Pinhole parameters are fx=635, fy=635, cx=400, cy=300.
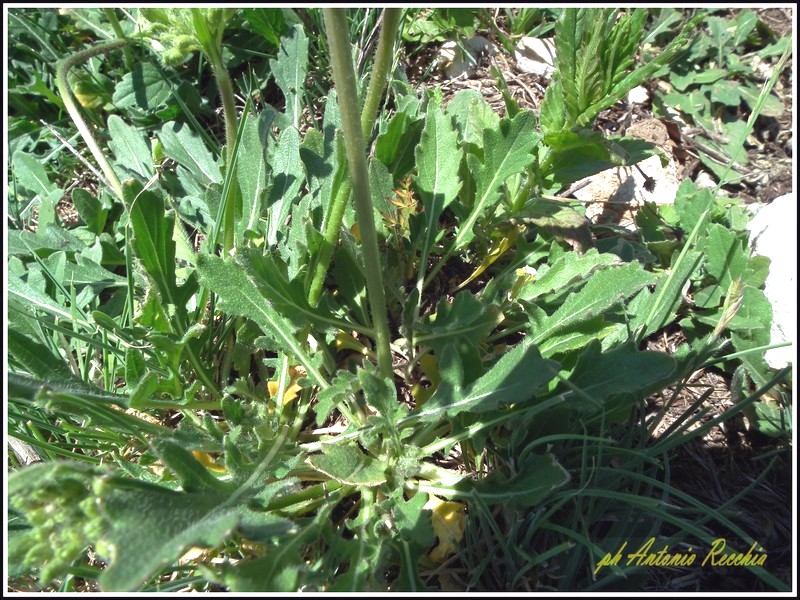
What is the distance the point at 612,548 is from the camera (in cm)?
170

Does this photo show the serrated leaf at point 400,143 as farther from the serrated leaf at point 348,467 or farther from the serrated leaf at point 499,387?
the serrated leaf at point 348,467

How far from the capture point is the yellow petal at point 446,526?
1798 millimetres

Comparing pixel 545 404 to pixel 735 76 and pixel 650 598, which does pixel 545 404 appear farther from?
pixel 735 76

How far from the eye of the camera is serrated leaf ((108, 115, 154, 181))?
2.54m

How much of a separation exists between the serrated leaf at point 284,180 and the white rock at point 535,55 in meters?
1.41

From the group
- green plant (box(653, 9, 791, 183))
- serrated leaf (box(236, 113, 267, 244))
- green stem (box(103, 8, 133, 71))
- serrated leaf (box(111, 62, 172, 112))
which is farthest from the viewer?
green plant (box(653, 9, 791, 183))

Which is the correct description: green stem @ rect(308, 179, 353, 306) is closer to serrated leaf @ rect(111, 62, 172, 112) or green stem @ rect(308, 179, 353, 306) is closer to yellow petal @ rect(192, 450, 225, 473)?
yellow petal @ rect(192, 450, 225, 473)

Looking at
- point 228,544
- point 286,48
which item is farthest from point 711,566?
point 286,48

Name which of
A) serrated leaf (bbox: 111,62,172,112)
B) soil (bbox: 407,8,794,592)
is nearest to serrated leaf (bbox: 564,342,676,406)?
soil (bbox: 407,8,794,592)

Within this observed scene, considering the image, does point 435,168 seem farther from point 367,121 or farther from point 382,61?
point 382,61

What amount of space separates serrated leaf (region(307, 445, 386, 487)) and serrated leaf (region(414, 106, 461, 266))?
0.77 meters

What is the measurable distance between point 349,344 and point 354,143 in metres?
0.95

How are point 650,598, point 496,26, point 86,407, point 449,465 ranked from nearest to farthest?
point 86,407, point 650,598, point 449,465, point 496,26

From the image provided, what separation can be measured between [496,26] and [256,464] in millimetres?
2387
